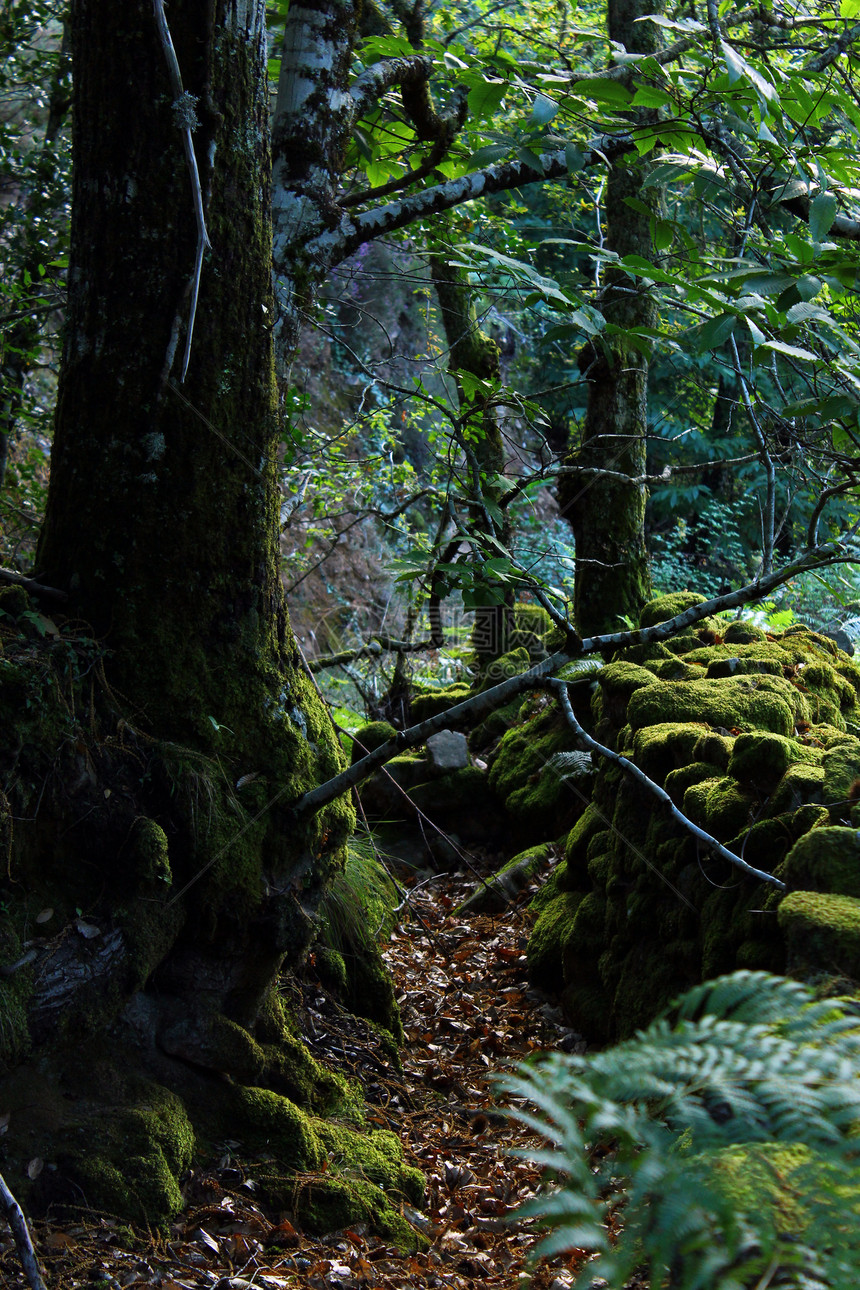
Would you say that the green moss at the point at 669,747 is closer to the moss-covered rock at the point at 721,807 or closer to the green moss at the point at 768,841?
the moss-covered rock at the point at 721,807

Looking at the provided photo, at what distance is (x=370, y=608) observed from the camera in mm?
14734

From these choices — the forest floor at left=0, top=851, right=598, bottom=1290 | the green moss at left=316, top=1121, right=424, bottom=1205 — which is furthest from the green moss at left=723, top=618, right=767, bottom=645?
the green moss at left=316, top=1121, right=424, bottom=1205

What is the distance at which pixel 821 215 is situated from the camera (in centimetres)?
209

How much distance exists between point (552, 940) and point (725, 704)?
63.8 inches

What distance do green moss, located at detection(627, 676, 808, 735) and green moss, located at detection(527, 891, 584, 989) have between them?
110cm

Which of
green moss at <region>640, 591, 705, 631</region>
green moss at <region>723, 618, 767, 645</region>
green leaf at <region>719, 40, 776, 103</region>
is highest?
→ green leaf at <region>719, 40, 776, 103</region>

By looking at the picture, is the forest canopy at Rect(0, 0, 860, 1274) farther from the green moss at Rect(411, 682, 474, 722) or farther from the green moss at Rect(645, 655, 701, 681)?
the green moss at Rect(411, 682, 474, 722)

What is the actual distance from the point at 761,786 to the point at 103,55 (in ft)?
11.8

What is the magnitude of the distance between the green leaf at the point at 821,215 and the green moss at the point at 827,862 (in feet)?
5.71

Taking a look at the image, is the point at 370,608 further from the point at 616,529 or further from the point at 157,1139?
the point at 157,1139

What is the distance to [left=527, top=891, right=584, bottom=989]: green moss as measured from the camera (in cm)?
479

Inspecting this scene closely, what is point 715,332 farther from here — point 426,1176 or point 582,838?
point 582,838

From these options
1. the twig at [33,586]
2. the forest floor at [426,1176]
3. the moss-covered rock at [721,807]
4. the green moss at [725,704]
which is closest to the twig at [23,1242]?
the forest floor at [426,1176]

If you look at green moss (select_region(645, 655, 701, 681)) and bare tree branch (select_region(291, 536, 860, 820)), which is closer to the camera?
bare tree branch (select_region(291, 536, 860, 820))
